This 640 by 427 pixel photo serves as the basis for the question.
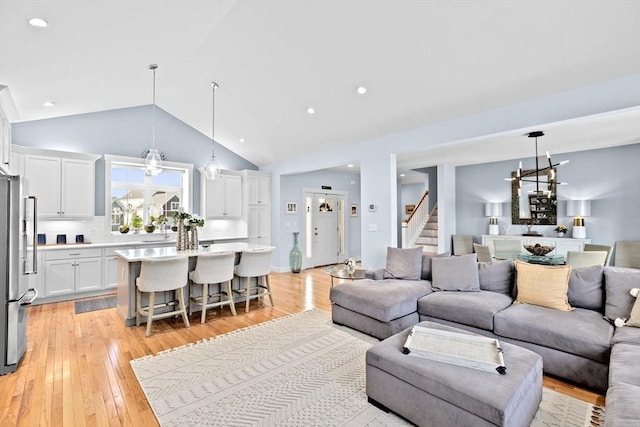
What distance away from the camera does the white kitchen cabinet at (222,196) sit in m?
6.68

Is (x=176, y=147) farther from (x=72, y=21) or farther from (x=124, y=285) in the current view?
(x=72, y=21)

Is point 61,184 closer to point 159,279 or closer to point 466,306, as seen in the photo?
point 159,279

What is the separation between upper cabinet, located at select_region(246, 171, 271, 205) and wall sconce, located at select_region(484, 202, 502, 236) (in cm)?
524

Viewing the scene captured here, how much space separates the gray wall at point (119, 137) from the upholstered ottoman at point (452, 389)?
572 centimetres

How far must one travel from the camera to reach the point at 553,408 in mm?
2172

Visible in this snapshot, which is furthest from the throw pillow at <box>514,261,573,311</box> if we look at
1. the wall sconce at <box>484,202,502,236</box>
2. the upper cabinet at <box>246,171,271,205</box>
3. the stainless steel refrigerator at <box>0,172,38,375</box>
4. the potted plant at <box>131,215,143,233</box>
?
the potted plant at <box>131,215,143,233</box>

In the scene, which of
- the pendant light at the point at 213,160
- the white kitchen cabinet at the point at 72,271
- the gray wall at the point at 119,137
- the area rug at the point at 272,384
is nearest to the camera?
the area rug at the point at 272,384

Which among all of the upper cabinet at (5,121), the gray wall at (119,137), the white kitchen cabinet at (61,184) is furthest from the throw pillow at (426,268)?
the white kitchen cabinet at (61,184)

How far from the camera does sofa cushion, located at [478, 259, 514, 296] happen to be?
3.48 m

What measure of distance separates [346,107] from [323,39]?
48.9 inches

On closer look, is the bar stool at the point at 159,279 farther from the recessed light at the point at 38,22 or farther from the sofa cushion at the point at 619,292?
the sofa cushion at the point at 619,292

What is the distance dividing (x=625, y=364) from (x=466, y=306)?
4.13 ft

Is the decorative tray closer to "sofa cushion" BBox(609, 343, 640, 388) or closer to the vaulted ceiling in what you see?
"sofa cushion" BBox(609, 343, 640, 388)

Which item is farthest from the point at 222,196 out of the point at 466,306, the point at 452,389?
the point at 452,389
